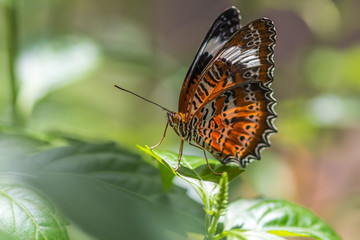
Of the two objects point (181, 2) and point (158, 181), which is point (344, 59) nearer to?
point (158, 181)

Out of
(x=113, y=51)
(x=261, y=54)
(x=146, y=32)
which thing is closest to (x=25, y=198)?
(x=261, y=54)

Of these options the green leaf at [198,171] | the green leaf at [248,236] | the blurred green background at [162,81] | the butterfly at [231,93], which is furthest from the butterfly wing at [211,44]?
the green leaf at [248,236]

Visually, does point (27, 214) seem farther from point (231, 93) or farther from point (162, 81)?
point (162, 81)

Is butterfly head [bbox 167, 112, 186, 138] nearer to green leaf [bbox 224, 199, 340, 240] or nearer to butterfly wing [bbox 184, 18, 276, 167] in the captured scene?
butterfly wing [bbox 184, 18, 276, 167]

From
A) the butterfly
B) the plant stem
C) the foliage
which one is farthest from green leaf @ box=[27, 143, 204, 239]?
the plant stem

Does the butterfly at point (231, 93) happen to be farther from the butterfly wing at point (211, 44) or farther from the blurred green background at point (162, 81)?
the blurred green background at point (162, 81)

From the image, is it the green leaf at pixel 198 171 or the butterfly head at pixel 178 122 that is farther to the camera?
the butterfly head at pixel 178 122
